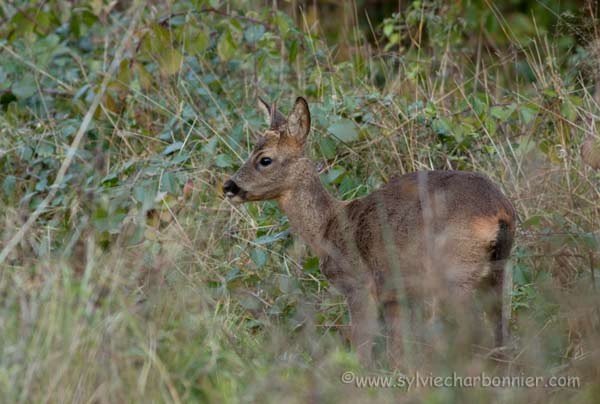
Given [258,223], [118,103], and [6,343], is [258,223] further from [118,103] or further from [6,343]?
[6,343]

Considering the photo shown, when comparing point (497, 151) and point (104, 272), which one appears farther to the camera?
point (497, 151)

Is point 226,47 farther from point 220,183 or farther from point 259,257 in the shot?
point 259,257

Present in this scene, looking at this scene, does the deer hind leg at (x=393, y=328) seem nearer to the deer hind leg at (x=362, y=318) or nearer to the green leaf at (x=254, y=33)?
the deer hind leg at (x=362, y=318)

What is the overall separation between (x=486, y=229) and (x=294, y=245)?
1.29m

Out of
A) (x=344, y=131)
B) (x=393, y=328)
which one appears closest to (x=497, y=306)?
(x=393, y=328)

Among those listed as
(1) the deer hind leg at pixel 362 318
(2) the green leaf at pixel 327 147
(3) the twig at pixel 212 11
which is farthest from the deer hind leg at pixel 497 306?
(3) the twig at pixel 212 11

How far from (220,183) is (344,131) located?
72 cm

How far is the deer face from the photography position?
5.47 metres

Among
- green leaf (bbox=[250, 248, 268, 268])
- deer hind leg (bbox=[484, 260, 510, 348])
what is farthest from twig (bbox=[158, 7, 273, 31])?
deer hind leg (bbox=[484, 260, 510, 348])

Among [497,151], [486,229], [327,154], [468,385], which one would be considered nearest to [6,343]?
[468,385]

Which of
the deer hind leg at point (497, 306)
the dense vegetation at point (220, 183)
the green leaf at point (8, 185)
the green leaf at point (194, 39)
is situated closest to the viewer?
the dense vegetation at point (220, 183)

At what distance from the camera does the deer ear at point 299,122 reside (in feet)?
18.0

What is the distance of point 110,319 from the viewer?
3.79 metres

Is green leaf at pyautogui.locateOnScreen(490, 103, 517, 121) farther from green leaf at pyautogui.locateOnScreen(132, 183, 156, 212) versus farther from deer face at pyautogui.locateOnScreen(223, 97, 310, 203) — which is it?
green leaf at pyautogui.locateOnScreen(132, 183, 156, 212)
